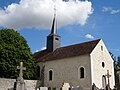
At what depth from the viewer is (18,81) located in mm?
15656

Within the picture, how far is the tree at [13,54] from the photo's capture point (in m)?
29.4

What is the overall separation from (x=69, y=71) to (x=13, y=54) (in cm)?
732

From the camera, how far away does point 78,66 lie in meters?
29.9

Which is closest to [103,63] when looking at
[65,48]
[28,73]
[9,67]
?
[65,48]

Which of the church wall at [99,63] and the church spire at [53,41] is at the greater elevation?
the church spire at [53,41]

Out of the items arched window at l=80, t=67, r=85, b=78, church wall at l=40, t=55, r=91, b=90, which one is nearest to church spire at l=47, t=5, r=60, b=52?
church wall at l=40, t=55, r=91, b=90

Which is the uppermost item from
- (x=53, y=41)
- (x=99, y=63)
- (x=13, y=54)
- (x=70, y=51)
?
(x=53, y=41)

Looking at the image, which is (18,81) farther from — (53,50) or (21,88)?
(53,50)

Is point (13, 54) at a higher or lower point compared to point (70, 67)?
higher

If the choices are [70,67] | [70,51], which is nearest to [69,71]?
[70,67]

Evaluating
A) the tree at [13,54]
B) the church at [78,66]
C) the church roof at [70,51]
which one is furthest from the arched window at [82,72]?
the tree at [13,54]

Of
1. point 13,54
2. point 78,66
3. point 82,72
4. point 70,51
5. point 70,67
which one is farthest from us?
point 70,51

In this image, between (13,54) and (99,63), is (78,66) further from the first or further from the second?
(13,54)

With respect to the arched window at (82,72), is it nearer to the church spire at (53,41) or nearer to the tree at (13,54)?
the tree at (13,54)
